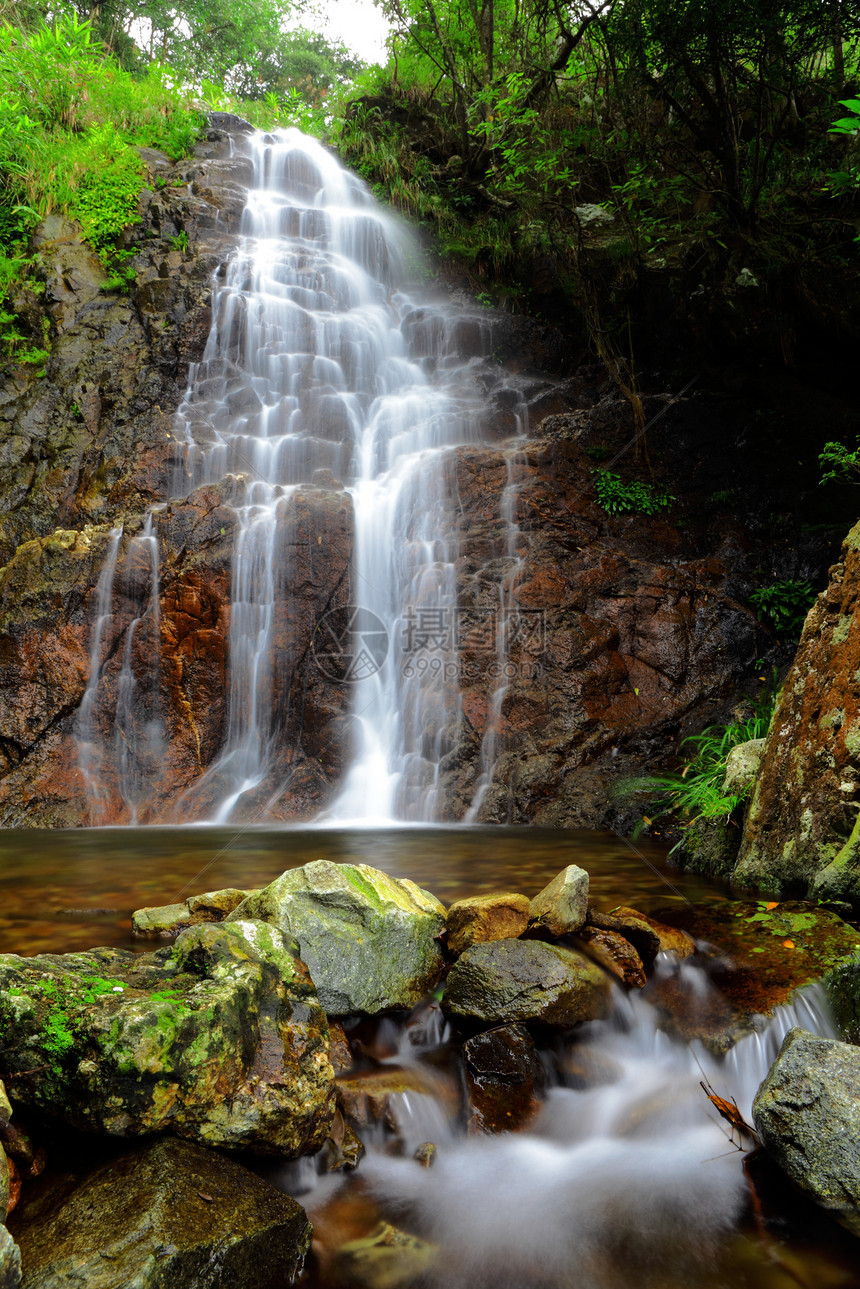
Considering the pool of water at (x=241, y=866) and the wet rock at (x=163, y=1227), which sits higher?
the wet rock at (x=163, y=1227)

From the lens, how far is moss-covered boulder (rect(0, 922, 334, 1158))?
207cm

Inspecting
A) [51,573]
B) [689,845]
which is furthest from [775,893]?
[51,573]

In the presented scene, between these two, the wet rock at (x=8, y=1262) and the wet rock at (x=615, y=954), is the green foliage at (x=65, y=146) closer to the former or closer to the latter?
the wet rock at (x=615, y=954)

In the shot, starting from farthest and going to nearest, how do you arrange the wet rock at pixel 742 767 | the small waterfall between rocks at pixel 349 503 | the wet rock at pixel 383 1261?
1. the small waterfall between rocks at pixel 349 503
2. the wet rock at pixel 742 767
3. the wet rock at pixel 383 1261

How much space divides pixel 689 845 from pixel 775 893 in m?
1.11

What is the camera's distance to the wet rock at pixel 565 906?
3600mm

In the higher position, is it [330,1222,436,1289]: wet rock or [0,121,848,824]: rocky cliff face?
[0,121,848,824]: rocky cliff face

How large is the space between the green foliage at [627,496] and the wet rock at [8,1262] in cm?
911

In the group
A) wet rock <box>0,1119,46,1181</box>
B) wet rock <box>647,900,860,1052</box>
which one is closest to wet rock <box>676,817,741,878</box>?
wet rock <box>647,900,860,1052</box>

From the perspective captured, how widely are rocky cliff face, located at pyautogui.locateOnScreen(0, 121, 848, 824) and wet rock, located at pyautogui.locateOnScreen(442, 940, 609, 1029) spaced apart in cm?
395

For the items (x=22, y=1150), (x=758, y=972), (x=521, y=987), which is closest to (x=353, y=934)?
(x=521, y=987)

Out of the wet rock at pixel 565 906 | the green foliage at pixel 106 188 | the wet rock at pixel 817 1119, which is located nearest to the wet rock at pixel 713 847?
the wet rock at pixel 565 906

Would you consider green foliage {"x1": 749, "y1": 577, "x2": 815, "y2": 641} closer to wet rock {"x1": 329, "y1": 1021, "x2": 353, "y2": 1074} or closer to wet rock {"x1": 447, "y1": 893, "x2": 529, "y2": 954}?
wet rock {"x1": 447, "y1": 893, "x2": 529, "y2": 954}

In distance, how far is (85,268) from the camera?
11766 mm
